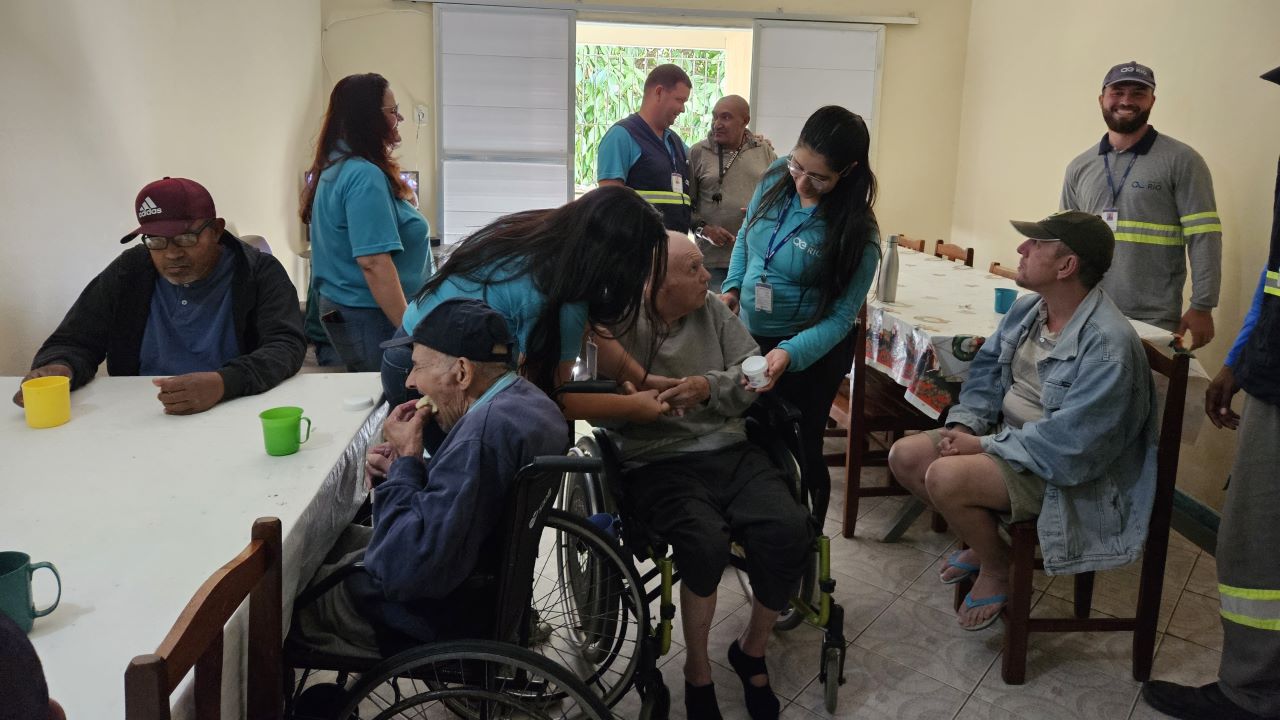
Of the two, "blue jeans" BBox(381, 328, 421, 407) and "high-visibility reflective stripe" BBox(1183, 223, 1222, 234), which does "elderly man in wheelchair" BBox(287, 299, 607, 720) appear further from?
"high-visibility reflective stripe" BBox(1183, 223, 1222, 234)

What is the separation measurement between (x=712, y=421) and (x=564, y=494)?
1.44ft

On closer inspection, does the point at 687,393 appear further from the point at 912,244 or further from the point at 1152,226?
the point at 912,244

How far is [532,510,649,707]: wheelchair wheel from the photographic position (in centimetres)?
192

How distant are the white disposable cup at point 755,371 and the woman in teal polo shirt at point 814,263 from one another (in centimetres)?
3

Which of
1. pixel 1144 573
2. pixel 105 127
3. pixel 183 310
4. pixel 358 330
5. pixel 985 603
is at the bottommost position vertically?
pixel 985 603

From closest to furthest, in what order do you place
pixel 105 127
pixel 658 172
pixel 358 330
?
pixel 358 330 → pixel 105 127 → pixel 658 172

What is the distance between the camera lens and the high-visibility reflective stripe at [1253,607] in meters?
2.01

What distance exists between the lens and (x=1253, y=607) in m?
2.04

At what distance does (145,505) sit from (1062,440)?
6.42ft

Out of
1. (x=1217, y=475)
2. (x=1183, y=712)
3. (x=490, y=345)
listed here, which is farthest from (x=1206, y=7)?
(x=490, y=345)

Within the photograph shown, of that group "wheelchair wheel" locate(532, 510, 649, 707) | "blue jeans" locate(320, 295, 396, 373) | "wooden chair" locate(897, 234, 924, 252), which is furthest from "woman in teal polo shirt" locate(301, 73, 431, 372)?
"wooden chair" locate(897, 234, 924, 252)

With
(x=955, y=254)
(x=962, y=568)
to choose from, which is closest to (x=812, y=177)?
(x=962, y=568)

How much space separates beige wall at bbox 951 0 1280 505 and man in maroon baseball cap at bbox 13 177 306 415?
3.34m

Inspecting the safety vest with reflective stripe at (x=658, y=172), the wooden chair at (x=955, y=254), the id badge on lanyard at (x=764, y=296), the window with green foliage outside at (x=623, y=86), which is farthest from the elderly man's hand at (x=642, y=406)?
the window with green foliage outside at (x=623, y=86)
